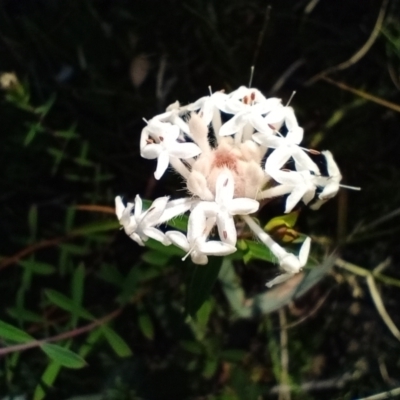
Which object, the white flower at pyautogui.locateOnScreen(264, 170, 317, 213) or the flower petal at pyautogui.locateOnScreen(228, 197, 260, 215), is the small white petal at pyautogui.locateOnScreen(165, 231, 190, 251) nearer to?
the flower petal at pyautogui.locateOnScreen(228, 197, 260, 215)

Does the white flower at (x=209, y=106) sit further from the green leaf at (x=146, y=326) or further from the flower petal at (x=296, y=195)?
the green leaf at (x=146, y=326)

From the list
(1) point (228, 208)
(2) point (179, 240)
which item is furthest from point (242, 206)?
(2) point (179, 240)

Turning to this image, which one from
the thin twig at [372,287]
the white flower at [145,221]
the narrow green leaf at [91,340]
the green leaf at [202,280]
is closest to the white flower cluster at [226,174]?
the white flower at [145,221]

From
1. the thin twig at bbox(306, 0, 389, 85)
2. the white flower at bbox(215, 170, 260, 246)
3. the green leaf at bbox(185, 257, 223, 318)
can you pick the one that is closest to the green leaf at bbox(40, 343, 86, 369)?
the green leaf at bbox(185, 257, 223, 318)

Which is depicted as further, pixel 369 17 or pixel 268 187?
pixel 369 17

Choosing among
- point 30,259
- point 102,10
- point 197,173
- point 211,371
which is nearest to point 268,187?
point 197,173

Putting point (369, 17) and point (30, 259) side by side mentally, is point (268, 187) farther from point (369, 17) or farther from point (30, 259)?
point (369, 17)

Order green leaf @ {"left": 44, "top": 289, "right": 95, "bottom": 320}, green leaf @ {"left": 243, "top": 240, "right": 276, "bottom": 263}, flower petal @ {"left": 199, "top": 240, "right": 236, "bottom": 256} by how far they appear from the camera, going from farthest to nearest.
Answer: green leaf @ {"left": 44, "top": 289, "right": 95, "bottom": 320}
green leaf @ {"left": 243, "top": 240, "right": 276, "bottom": 263}
flower petal @ {"left": 199, "top": 240, "right": 236, "bottom": 256}
